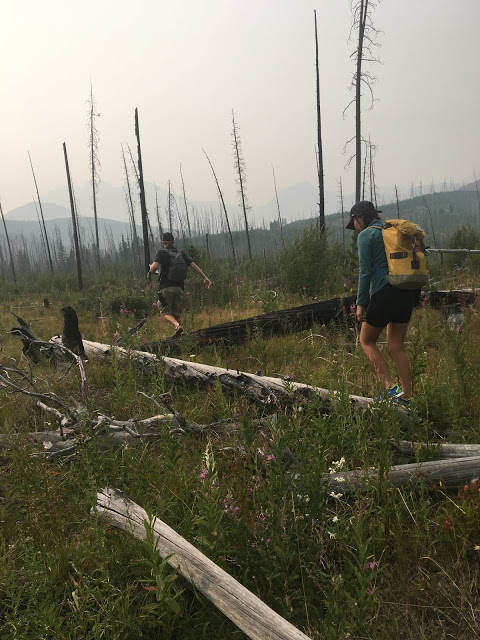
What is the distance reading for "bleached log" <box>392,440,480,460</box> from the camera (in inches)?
103

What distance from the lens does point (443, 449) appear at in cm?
270

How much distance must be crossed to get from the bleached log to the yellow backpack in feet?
4.67

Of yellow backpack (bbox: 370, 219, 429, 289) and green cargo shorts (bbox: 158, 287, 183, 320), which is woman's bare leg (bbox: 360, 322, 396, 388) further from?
green cargo shorts (bbox: 158, 287, 183, 320)

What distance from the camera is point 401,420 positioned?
3.10 metres

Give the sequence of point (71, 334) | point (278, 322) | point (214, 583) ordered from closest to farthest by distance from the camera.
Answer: point (214, 583)
point (71, 334)
point (278, 322)

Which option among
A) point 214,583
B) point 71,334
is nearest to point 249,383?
point 214,583

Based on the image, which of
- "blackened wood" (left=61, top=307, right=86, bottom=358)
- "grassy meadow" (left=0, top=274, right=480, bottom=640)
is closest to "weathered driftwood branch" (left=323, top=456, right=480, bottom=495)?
"grassy meadow" (left=0, top=274, right=480, bottom=640)

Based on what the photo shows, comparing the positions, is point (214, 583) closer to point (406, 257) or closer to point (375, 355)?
point (375, 355)

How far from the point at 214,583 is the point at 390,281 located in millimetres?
→ 2800

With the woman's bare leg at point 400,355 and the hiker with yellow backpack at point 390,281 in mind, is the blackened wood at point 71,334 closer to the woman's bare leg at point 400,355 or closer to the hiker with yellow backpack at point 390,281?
the hiker with yellow backpack at point 390,281

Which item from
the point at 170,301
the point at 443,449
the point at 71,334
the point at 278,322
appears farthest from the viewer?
the point at 170,301

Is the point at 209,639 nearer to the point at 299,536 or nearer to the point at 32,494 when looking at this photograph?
the point at 299,536

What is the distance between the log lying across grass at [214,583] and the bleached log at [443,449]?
1544 mm

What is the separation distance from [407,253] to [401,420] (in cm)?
146
